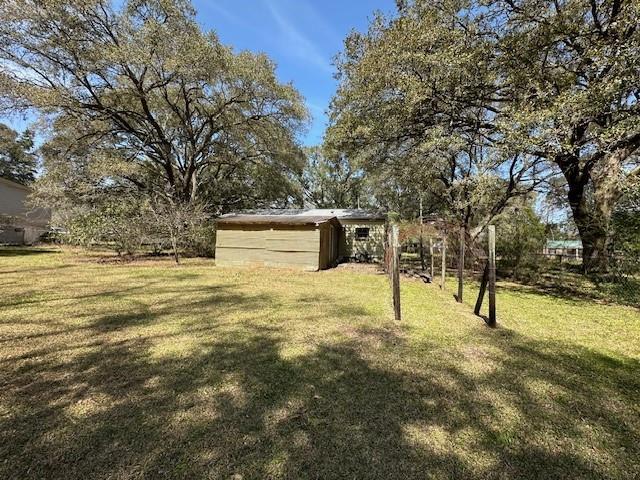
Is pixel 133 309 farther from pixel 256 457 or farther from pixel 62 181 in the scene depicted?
pixel 62 181

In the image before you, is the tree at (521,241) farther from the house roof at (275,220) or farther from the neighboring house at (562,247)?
the house roof at (275,220)

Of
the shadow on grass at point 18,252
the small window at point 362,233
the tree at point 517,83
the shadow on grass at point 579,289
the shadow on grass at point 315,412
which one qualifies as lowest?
the shadow on grass at point 315,412

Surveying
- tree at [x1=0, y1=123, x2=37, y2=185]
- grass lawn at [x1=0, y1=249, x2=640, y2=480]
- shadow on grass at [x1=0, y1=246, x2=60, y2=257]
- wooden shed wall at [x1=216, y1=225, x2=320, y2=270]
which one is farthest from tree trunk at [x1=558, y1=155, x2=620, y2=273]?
tree at [x1=0, y1=123, x2=37, y2=185]

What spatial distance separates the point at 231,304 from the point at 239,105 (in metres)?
13.5

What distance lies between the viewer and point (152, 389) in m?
3.28

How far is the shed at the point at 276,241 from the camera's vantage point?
14.0 meters

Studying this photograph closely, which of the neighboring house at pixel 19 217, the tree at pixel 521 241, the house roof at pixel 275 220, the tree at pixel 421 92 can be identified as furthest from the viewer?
the neighboring house at pixel 19 217

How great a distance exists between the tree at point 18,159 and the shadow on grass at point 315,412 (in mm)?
41156

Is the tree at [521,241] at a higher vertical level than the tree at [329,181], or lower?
lower

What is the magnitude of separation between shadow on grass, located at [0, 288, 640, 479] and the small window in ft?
47.4

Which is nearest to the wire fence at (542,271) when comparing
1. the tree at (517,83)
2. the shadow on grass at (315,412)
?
the tree at (517,83)

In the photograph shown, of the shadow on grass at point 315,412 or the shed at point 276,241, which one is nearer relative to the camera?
the shadow on grass at point 315,412

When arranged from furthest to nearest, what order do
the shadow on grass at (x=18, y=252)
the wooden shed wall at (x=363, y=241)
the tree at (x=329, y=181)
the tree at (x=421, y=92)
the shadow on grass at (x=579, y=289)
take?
the tree at (x=329, y=181)
the wooden shed wall at (x=363, y=241)
the shadow on grass at (x=18, y=252)
the tree at (x=421, y=92)
the shadow on grass at (x=579, y=289)

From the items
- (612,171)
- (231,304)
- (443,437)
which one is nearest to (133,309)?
(231,304)
